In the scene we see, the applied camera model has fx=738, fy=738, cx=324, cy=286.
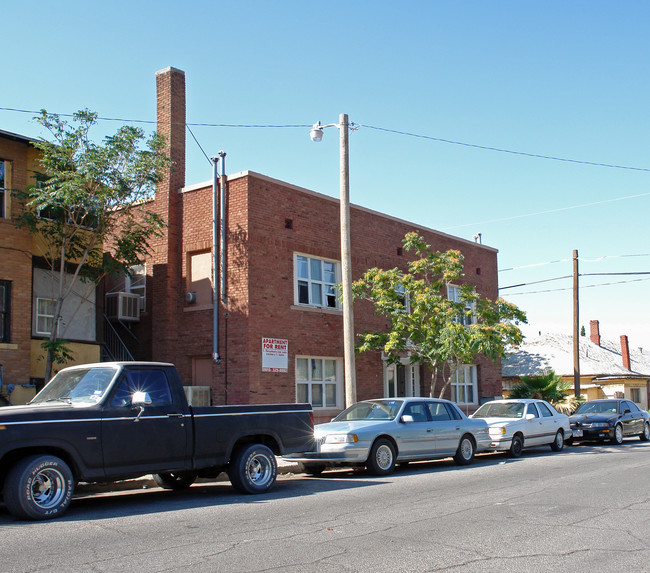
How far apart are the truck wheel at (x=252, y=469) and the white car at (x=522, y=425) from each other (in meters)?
7.97

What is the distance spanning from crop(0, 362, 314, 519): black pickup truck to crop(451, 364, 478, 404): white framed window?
15581 millimetres

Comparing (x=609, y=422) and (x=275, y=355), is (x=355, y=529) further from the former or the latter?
(x=609, y=422)

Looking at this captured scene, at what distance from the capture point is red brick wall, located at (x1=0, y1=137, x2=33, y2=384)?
16.5 meters

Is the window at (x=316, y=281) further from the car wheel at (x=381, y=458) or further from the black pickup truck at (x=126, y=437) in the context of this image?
the black pickup truck at (x=126, y=437)

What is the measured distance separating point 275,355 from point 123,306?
475 centimetres

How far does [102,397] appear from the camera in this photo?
30.5 feet

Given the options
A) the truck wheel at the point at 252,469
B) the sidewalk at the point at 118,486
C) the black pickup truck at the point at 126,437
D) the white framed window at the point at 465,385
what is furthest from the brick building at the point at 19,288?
the white framed window at the point at 465,385

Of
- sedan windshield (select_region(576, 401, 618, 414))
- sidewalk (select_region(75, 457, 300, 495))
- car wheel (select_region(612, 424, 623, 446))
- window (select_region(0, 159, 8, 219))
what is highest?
window (select_region(0, 159, 8, 219))

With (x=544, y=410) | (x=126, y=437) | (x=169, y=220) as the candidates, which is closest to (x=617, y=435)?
(x=544, y=410)

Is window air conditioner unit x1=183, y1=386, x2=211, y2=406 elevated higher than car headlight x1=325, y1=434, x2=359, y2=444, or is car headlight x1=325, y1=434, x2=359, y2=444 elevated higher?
window air conditioner unit x1=183, y1=386, x2=211, y2=406

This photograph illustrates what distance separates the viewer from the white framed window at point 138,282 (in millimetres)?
21453

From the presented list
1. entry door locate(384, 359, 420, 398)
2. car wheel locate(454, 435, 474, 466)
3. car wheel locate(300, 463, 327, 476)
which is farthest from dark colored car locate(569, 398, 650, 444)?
car wheel locate(300, 463, 327, 476)

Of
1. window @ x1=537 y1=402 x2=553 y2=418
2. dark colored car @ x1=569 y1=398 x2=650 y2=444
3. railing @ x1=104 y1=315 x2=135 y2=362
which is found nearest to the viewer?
window @ x1=537 y1=402 x2=553 y2=418

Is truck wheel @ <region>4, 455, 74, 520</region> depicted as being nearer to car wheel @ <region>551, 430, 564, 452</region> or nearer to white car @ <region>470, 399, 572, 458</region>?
white car @ <region>470, 399, 572, 458</region>
